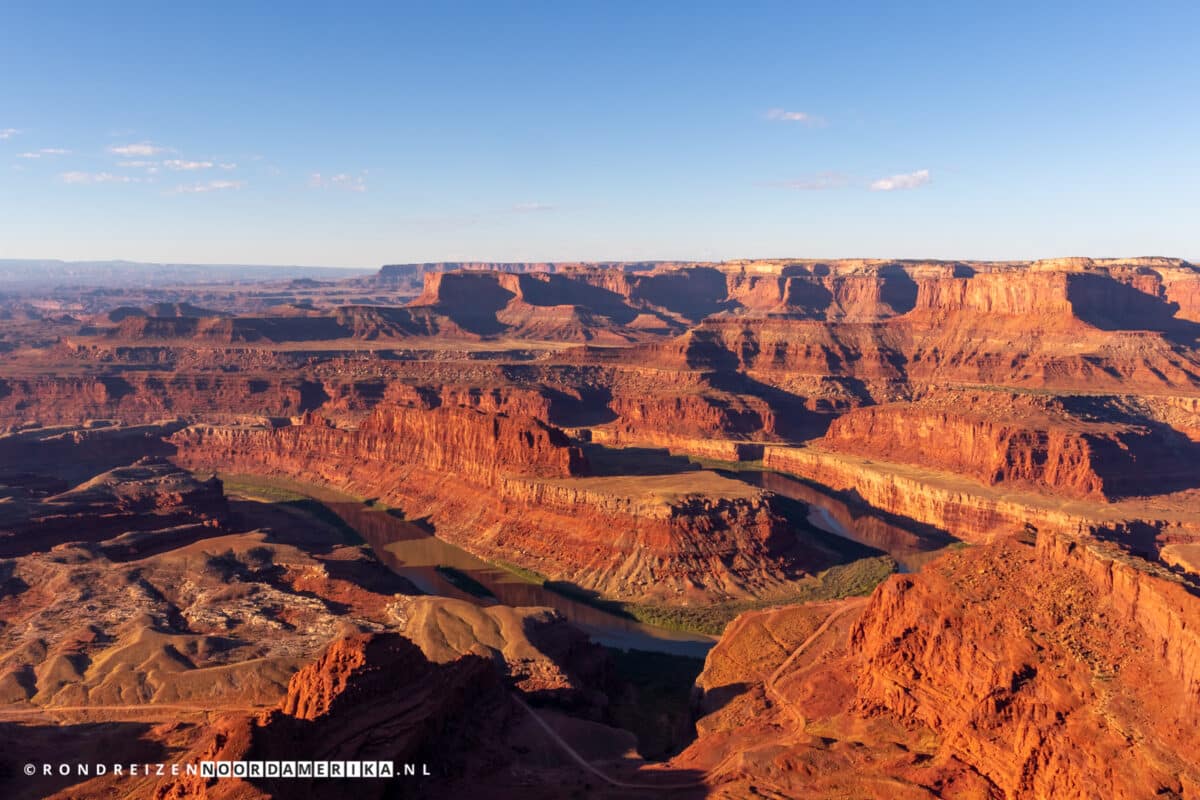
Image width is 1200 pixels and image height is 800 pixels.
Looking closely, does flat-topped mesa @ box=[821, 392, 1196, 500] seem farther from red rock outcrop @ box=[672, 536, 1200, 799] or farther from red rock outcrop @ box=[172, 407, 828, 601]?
red rock outcrop @ box=[672, 536, 1200, 799]

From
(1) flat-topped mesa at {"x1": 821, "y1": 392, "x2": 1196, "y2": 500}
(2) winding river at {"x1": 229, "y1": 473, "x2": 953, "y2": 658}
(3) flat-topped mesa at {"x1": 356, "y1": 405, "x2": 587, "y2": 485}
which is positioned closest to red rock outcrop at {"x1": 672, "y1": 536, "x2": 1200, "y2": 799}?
(2) winding river at {"x1": 229, "y1": 473, "x2": 953, "y2": 658}

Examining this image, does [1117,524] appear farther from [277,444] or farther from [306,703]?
[277,444]

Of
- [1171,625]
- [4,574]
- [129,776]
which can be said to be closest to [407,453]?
[4,574]

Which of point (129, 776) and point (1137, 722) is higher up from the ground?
point (1137, 722)

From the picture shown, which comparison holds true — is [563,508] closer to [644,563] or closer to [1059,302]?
[644,563]

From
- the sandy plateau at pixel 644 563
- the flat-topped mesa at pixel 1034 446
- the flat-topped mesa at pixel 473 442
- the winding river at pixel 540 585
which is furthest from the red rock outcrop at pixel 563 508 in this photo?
the flat-topped mesa at pixel 1034 446

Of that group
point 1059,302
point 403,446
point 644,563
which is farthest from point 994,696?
point 1059,302

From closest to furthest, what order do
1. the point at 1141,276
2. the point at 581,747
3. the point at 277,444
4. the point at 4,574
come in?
the point at 581,747 → the point at 4,574 → the point at 277,444 → the point at 1141,276
